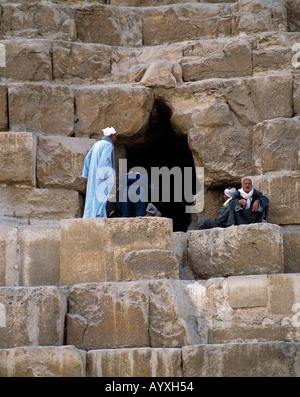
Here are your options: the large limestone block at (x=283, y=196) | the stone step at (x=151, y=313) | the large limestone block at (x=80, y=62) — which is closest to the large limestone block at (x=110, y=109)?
the large limestone block at (x=80, y=62)

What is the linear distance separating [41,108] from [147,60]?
1.73m

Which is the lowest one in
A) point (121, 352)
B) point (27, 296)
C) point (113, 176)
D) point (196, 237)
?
point (121, 352)

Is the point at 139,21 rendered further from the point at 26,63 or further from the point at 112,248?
the point at 112,248

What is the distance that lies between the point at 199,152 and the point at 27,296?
12.5 ft

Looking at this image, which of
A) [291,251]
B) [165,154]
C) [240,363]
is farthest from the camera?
[165,154]

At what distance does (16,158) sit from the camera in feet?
38.8

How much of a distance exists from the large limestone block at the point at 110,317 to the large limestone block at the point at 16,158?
2.70m

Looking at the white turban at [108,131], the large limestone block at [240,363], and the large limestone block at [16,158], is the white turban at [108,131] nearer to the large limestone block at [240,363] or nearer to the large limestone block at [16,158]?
the large limestone block at [16,158]

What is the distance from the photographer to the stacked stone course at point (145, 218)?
939 centimetres

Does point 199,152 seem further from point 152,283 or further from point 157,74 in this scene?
point 152,283

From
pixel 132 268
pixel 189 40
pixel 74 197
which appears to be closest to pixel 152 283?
pixel 132 268

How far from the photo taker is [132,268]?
32.3ft

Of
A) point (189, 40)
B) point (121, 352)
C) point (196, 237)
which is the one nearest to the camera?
point (121, 352)

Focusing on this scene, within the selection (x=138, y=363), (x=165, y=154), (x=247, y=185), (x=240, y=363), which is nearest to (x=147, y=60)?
(x=165, y=154)
